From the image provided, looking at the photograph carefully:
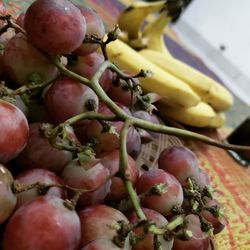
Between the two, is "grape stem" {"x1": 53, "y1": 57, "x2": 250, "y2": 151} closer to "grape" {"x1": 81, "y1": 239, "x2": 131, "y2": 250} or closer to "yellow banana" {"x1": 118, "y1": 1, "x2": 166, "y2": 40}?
"grape" {"x1": 81, "y1": 239, "x2": 131, "y2": 250}

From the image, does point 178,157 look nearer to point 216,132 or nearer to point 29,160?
point 29,160

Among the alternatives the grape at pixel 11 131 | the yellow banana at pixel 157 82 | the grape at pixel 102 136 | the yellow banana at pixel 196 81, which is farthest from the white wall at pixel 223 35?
the grape at pixel 11 131

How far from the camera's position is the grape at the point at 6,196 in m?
0.32

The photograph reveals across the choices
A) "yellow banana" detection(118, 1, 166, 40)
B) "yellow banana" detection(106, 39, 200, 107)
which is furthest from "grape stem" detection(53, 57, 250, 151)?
"yellow banana" detection(118, 1, 166, 40)

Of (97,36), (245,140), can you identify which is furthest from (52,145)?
(245,140)

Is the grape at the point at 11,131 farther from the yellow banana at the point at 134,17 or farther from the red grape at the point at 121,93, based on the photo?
the yellow banana at the point at 134,17

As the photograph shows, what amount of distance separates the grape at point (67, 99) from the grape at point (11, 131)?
6 centimetres

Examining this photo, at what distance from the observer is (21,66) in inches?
16.8

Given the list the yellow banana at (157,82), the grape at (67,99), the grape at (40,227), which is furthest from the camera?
the yellow banana at (157,82)

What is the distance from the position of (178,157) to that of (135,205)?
17cm

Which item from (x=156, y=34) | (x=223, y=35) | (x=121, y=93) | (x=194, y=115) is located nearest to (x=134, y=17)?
(x=156, y=34)

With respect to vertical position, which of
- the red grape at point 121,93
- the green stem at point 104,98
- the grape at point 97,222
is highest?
the green stem at point 104,98

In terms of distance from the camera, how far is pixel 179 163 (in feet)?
1.67

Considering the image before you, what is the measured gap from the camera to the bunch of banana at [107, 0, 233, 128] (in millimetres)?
1049
